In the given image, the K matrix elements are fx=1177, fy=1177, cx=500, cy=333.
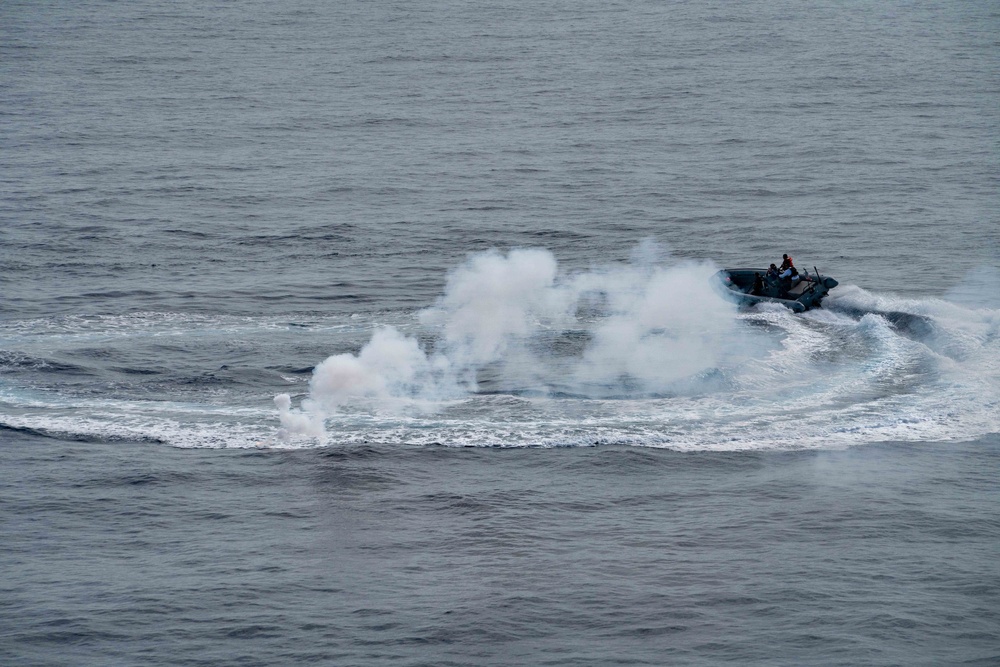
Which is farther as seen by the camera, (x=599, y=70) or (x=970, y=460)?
(x=599, y=70)

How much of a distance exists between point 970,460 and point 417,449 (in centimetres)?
1635

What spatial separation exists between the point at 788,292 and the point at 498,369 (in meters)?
15.1

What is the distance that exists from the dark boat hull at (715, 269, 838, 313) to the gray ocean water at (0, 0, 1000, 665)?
87 cm

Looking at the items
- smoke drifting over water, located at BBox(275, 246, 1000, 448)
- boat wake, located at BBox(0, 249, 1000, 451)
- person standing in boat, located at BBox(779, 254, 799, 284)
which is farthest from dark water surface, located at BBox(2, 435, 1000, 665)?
person standing in boat, located at BBox(779, 254, 799, 284)

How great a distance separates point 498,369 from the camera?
141ft

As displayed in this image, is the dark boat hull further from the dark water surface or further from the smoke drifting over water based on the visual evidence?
the dark water surface

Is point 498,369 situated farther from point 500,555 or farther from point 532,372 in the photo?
point 500,555

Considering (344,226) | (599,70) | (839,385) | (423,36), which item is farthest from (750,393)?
(423,36)

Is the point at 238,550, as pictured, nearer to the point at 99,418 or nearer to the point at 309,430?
the point at 309,430

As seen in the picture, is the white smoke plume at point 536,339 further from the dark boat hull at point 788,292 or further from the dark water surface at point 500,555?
the dark water surface at point 500,555

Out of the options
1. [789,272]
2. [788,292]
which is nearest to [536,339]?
[788,292]

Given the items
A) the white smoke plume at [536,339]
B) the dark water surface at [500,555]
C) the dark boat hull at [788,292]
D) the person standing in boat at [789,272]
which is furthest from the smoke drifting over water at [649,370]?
the dark water surface at [500,555]

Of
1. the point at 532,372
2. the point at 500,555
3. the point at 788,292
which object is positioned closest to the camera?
the point at 500,555

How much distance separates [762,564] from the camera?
28.6 m
